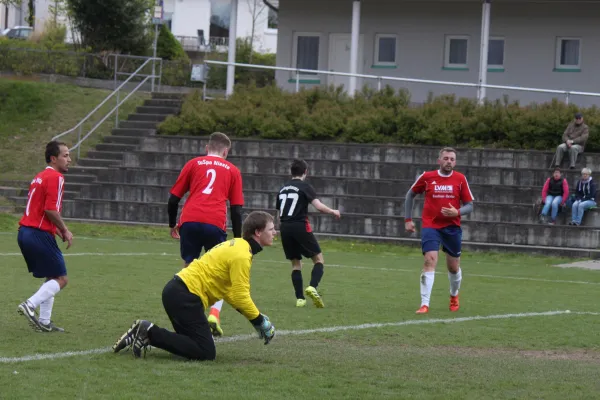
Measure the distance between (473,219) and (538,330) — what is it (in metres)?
15.0

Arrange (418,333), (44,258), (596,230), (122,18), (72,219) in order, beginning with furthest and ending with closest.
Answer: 1. (122,18)
2. (72,219)
3. (596,230)
4. (418,333)
5. (44,258)

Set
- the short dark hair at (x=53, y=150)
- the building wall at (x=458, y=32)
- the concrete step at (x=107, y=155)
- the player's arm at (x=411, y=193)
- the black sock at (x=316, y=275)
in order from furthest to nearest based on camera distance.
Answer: the building wall at (x=458, y=32), the concrete step at (x=107, y=155), the black sock at (x=316, y=275), the player's arm at (x=411, y=193), the short dark hair at (x=53, y=150)

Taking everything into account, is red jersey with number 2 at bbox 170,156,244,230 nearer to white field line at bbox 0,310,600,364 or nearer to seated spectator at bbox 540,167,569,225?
white field line at bbox 0,310,600,364

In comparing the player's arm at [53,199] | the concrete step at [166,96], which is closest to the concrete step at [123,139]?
the concrete step at [166,96]

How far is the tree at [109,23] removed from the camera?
42781 millimetres

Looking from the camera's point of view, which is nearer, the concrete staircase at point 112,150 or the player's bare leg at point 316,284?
the player's bare leg at point 316,284

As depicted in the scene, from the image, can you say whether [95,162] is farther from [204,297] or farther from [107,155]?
[204,297]

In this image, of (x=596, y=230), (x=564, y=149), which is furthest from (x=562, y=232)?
(x=564, y=149)

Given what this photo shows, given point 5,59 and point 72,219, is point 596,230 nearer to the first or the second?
point 72,219

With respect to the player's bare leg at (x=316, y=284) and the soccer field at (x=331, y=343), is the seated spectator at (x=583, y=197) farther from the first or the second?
the player's bare leg at (x=316, y=284)

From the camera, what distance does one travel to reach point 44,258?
33.1 feet

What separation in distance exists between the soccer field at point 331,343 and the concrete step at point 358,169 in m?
8.83

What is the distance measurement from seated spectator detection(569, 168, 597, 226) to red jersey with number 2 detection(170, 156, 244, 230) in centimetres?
1606

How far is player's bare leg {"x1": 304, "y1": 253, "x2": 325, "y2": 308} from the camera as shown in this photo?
12888 mm
